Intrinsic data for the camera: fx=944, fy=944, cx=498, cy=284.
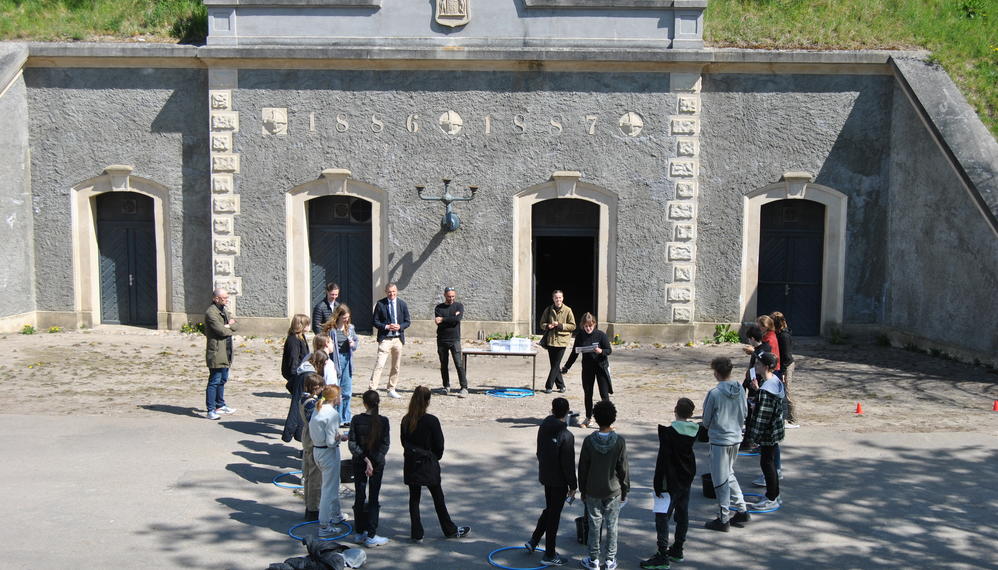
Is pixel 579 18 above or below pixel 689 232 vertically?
above

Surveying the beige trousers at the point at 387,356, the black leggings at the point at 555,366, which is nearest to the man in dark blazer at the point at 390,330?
the beige trousers at the point at 387,356

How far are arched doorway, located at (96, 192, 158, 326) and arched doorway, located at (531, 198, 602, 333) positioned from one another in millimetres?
7121

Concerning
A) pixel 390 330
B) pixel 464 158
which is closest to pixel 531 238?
pixel 464 158

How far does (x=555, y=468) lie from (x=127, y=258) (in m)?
12.7

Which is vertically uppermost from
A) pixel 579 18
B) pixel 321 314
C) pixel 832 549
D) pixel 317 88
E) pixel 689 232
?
pixel 579 18

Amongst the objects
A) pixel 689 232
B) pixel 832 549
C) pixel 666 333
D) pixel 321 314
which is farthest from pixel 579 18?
pixel 832 549

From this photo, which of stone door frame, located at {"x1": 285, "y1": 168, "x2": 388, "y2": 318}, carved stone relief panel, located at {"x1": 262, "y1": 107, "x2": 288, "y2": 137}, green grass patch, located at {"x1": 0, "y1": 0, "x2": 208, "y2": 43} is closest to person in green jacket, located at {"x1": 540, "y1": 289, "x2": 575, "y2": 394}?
stone door frame, located at {"x1": 285, "y1": 168, "x2": 388, "y2": 318}

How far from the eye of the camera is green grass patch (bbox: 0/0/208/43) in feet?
56.4

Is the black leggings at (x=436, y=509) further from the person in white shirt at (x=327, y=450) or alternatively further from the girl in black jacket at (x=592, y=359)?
the girl in black jacket at (x=592, y=359)

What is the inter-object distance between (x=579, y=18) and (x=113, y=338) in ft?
32.5

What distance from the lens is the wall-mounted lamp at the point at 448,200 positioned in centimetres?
1639

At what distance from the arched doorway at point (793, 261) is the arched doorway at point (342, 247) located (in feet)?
23.5

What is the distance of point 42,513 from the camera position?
846 cm

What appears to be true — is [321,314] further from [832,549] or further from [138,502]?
[832,549]
